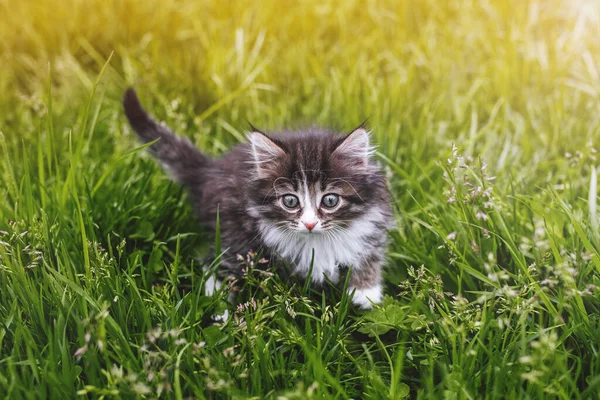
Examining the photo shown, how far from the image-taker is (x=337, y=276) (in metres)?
2.76

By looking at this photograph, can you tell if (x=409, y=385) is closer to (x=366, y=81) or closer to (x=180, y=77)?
(x=366, y=81)

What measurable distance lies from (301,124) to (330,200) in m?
1.00

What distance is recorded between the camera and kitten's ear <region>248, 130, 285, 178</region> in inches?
102

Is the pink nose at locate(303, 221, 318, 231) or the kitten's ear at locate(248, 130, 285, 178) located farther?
the kitten's ear at locate(248, 130, 285, 178)

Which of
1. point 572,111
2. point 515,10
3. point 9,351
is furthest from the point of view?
point 515,10

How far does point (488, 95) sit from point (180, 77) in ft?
7.25

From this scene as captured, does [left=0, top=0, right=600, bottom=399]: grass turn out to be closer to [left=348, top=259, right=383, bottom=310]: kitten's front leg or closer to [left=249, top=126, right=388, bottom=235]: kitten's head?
[left=348, top=259, right=383, bottom=310]: kitten's front leg

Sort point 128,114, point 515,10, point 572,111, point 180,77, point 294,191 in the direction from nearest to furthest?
point 294,191 < point 128,114 < point 572,111 < point 180,77 < point 515,10

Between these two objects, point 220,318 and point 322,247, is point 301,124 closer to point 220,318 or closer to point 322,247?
point 322,247

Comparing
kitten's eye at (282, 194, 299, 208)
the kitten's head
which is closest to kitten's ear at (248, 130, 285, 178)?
the kitten's head

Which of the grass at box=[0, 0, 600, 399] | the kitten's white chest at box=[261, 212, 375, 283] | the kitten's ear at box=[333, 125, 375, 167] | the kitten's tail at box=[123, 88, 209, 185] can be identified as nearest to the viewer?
the grass at box=[0, 0, 600, 399]

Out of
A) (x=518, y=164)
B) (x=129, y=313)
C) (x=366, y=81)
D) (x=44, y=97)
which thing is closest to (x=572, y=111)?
(x=518, y=164)

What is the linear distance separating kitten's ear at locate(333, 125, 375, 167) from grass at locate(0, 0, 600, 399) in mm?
353

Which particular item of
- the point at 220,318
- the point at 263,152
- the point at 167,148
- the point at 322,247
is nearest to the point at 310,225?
the point at 322,247
